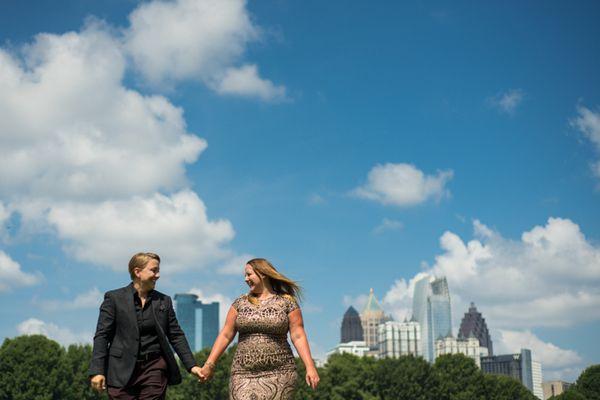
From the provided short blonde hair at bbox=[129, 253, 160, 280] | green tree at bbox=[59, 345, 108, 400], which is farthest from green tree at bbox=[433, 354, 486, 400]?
short blonde hair at bbox=[129, 253, 160, 280]

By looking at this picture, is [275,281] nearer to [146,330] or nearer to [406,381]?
[146,330]

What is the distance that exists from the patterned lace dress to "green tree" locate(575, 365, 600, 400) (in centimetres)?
7936

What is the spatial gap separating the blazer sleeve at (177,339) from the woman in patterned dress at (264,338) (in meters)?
0.30

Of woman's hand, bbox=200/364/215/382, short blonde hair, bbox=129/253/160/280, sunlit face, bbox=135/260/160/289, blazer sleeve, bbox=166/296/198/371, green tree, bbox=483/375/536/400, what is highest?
green tree, bbox=483/375/536/400

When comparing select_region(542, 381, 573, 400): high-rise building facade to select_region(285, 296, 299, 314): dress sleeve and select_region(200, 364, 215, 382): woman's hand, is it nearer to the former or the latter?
select_region(285, 296, 299, 314): dress sleeve

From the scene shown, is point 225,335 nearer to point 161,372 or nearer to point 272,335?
point 272,335

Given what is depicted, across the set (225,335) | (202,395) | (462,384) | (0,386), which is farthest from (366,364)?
(225,335)

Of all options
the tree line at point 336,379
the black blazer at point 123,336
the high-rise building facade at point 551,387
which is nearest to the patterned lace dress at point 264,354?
the black blazer at point 123,336

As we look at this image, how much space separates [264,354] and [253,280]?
1.06 m

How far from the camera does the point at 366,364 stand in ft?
288

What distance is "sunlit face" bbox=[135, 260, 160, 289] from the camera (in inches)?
415

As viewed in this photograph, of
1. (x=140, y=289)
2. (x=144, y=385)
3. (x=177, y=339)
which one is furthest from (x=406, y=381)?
(x=144, y=385)

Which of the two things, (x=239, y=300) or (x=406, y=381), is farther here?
(x=406, y=381)

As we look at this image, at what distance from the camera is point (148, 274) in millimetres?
10539
